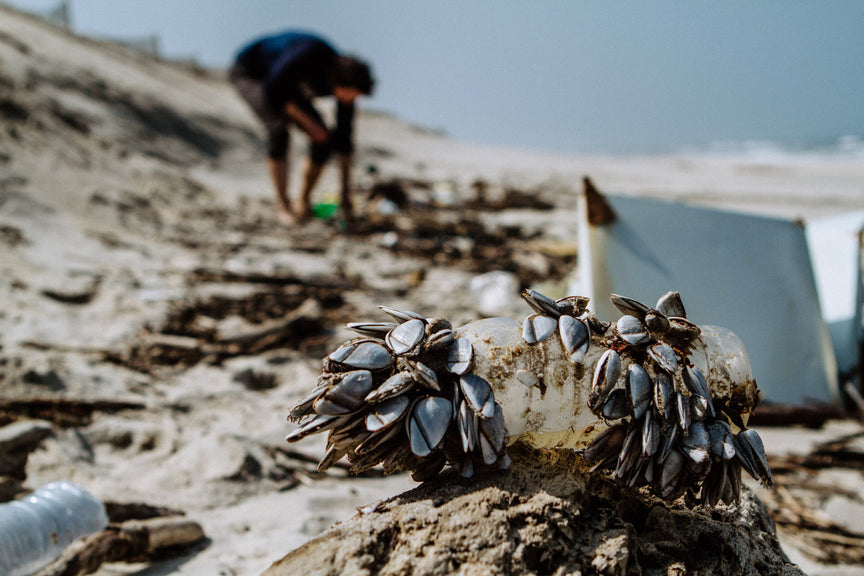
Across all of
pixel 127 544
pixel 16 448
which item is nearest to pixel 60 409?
pixel 16 448

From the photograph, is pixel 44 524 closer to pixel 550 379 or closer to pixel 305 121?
pixel 550 379

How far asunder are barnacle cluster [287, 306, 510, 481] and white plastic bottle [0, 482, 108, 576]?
853mm

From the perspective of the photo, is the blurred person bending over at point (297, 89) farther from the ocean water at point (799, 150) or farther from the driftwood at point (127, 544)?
the ocean water at point (799, 150)

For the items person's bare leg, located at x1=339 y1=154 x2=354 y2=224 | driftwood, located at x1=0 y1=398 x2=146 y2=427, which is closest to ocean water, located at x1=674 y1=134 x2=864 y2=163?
person's bare leg, located at x1=339 y1=154 x2=354 y2=224

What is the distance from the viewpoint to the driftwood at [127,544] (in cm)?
142

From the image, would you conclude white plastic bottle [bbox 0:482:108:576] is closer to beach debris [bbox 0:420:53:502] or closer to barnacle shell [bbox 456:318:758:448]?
beach debris [bbox 0:420:53:502]

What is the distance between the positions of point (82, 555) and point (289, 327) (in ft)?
5.95

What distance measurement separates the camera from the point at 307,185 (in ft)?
21.4

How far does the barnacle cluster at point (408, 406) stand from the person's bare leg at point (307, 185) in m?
5.62

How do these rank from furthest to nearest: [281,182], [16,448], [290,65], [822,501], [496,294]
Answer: [281,182] < [290,65] < [496,294] < [822,501] < [16,448]

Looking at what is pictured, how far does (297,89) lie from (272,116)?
39 cm

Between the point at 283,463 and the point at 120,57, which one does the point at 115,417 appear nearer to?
the point at 283,463

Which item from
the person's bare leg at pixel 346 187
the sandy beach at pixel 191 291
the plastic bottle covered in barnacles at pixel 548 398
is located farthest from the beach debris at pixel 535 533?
the person's bare leg at pixel 346 187

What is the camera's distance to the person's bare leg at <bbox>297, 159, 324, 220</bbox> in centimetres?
650
